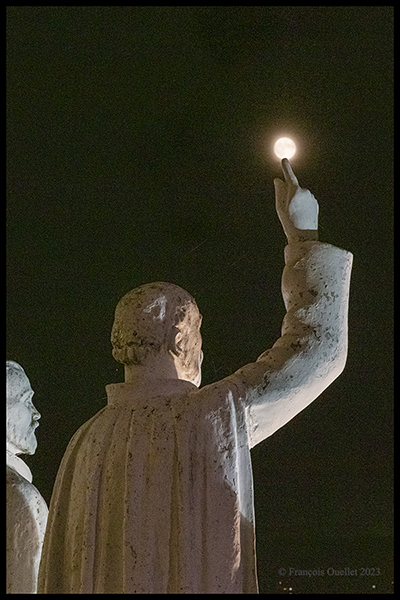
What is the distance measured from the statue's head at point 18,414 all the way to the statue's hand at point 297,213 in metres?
2.05

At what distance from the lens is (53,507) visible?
4.69 metres

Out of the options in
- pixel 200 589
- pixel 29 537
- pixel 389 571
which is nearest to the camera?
pixel 200 589

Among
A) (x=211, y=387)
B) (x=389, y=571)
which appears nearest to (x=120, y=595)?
(x=211, y=387)

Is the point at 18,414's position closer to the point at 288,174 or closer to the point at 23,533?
the point at 23,533

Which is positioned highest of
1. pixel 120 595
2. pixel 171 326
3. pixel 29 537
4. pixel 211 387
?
pixel 171 326

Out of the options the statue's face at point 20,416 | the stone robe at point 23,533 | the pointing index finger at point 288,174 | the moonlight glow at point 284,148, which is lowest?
the stone robe at point 23,533

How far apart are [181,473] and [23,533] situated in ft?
4.73

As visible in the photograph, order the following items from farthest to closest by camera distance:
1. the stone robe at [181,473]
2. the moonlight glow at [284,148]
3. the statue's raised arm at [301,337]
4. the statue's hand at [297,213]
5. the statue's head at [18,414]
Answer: the statue's head at [18,414], the moonlight glow at [284,148], the statue's hand at [297,213], the statue's raised arm at [301,337], the stone robe at [181,473]

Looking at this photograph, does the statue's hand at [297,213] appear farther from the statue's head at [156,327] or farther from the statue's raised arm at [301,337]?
the statue's head at [156,327]

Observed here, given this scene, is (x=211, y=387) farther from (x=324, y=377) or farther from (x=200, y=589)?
(x=200, y=589)

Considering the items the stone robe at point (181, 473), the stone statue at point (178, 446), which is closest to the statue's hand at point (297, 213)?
the stone statue at point (178, 446)

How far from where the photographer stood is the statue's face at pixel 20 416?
20.0 feet

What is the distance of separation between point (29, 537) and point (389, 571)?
15413mm

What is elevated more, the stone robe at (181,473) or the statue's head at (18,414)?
the statue's head at (18,414)
